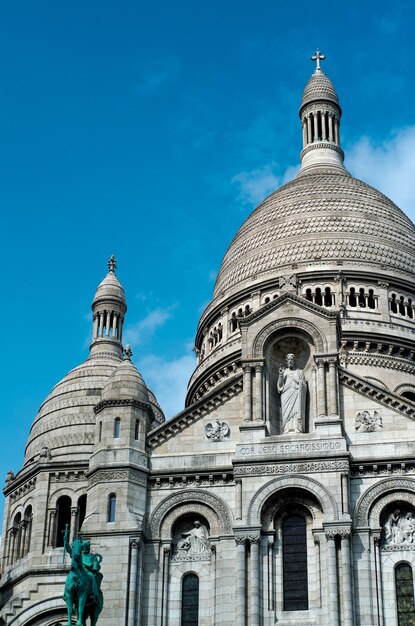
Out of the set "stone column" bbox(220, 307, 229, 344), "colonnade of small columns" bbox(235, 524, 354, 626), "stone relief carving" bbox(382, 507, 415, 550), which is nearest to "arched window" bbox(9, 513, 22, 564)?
"stone column" bbox(220, 307, 229, 344)

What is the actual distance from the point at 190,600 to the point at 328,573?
4376 mm

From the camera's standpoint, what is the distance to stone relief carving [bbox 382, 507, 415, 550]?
39.3 meters

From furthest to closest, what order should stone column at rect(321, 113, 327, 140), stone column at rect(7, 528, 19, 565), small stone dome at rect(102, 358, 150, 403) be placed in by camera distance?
stone column at rect(321, 113, 327, 140) → stone column at rect(7, 528, 19, 565) → small stone dome at rect(102, 358, 150, 403)

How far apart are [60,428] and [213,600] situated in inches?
660

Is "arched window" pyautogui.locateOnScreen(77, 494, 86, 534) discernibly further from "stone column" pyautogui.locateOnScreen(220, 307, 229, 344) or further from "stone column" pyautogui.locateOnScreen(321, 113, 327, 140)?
"stone column" pyautogui.locateOnScreen(321, 113, 327, 140)

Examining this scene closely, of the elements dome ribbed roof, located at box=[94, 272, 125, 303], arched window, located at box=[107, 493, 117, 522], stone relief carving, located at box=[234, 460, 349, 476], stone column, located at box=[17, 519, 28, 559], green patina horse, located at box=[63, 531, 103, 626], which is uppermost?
dome ribbed roof, located at box=[94, 272, 125, 303]

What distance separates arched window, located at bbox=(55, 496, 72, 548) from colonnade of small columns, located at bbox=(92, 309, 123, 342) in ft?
38.4

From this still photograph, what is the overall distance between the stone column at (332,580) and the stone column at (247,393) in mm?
4927

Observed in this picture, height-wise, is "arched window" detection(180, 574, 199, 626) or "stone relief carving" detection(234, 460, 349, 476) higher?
"stone relief carving" detection(234, 460, 349, 476)

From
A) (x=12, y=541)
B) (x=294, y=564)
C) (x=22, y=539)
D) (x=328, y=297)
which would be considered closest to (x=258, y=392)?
(x=294, y=564)

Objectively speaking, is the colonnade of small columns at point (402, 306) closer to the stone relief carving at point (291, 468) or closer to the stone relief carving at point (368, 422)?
the stone relief carving at point (368, 422)

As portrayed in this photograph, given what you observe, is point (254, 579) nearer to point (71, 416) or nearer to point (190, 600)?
point (190, 600)

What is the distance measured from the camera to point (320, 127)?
248ft

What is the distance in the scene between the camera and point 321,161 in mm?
72688
